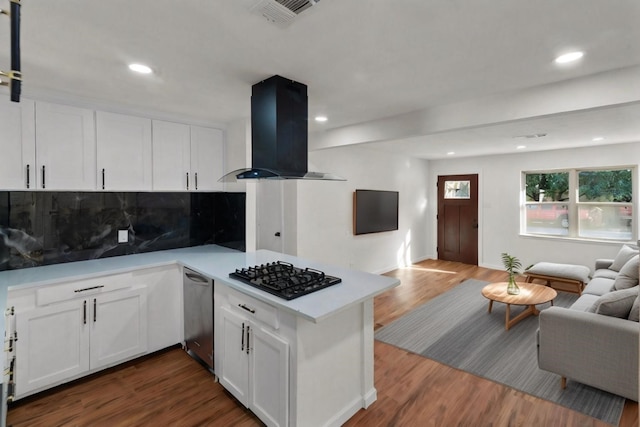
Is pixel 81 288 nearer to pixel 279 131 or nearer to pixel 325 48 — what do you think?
pixel 279 131

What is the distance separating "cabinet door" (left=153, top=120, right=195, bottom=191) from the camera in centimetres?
309

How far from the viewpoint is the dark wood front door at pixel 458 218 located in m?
6.70

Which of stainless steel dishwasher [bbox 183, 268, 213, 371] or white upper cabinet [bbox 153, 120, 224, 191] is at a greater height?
white upper cabinet [bbox 153, 120, 224, 191]

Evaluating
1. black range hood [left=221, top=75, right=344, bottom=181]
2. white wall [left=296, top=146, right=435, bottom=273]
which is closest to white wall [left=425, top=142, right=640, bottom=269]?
white wall [left=296, top=146, right=435, bottom=273]

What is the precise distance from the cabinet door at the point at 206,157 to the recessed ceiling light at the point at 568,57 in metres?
3.03

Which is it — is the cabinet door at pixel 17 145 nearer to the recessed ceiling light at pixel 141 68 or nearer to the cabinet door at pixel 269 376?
the recessed ceiling light at pixel 141 68

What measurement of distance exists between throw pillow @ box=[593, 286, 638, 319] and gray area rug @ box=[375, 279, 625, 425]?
0.63m

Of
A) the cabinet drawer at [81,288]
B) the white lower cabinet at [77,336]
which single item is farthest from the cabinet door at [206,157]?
the white lower cabinet at [77,336]

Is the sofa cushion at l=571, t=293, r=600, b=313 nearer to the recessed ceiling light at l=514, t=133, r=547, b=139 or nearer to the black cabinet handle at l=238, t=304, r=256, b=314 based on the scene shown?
the recessed ceiling light at l=514, t=133, r=547, b=139

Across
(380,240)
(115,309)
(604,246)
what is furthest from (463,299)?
(115,309)

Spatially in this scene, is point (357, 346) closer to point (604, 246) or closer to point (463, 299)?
point (463, 299)

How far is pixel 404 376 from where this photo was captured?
8.71ft

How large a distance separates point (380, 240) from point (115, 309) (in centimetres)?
442

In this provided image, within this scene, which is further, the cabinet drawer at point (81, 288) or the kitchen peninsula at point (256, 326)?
the cabinet drawer at point (81, 288)
